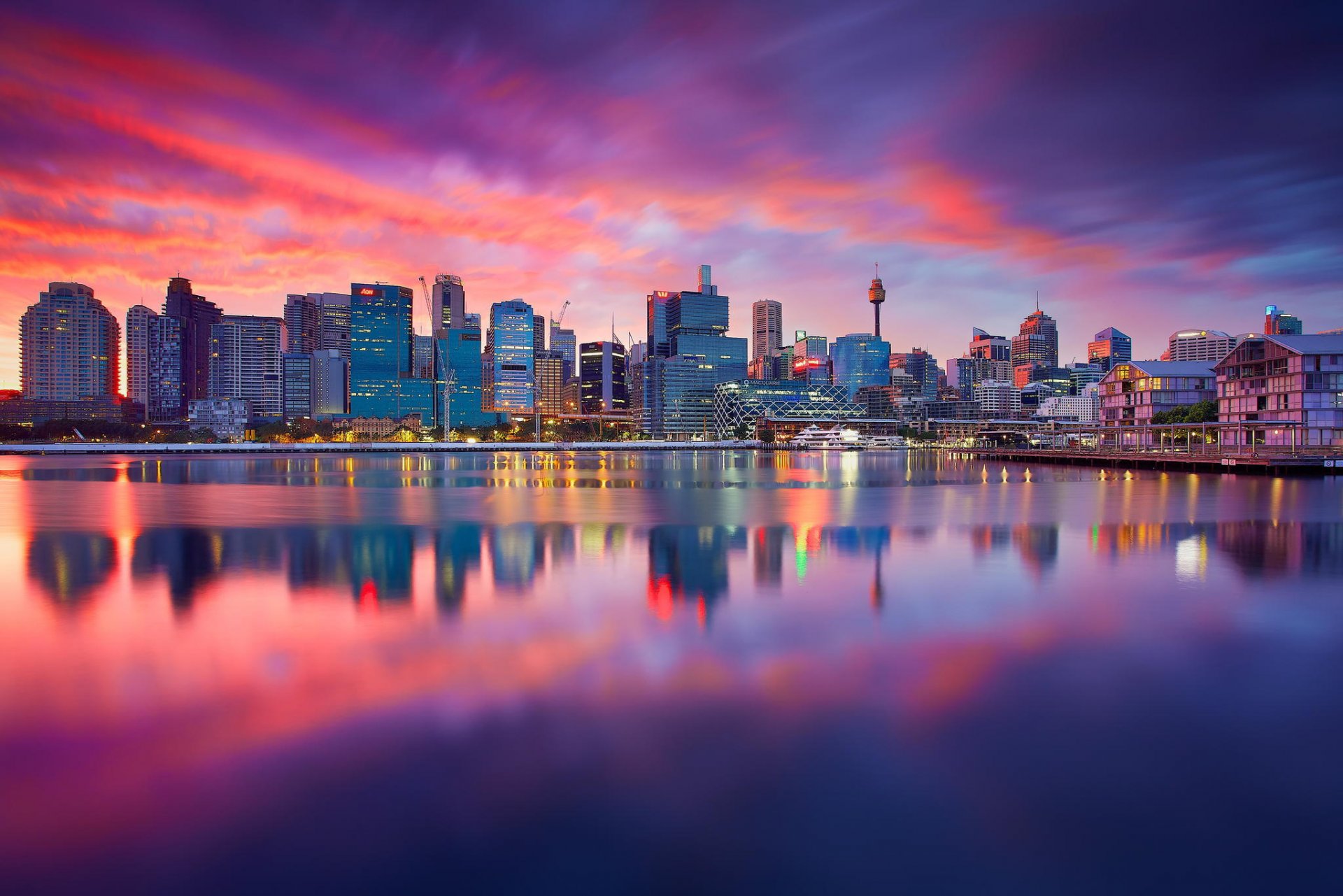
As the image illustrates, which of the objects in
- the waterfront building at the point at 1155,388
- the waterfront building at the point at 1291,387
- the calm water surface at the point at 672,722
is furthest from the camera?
the waterfront building at the point at 1155,388

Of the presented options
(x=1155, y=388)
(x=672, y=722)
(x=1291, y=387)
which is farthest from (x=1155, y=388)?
(x=672, y=722)

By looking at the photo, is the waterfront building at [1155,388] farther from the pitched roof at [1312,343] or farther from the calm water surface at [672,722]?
the calm water surface at [672,722]

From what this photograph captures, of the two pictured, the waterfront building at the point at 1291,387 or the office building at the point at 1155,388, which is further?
the office building at the point at 1155,388

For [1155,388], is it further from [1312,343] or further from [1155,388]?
[1312,343]

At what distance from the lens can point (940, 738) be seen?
26.0ft

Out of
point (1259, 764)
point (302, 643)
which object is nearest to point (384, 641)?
point (302, 643)

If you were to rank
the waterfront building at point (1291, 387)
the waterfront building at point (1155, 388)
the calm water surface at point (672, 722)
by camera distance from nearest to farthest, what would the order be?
the calm water surface at point (672, 722) < the waterfront building at point (1291, 387) < the waterfront building at point (1155, 388)

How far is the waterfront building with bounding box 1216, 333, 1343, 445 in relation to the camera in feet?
226

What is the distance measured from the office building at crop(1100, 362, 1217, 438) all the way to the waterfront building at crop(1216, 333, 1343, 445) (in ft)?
67.3

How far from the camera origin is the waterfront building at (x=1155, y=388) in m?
100

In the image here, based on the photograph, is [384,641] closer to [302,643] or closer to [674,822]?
[302,643]

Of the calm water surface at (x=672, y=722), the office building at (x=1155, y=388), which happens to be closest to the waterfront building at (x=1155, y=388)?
the office building at (x=1155, y=388)

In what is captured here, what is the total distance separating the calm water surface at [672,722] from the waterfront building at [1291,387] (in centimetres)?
6447

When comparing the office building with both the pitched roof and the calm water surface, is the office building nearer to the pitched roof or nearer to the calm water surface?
the pitched roof
